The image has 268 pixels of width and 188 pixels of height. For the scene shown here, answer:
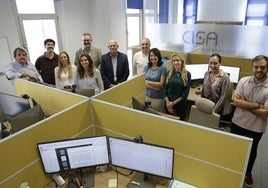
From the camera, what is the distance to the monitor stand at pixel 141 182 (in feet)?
5.64

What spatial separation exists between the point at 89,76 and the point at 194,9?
4163 millimetres

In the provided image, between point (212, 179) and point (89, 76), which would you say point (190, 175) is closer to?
point (212, 179)

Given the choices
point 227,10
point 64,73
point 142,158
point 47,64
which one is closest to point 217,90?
point 142,158

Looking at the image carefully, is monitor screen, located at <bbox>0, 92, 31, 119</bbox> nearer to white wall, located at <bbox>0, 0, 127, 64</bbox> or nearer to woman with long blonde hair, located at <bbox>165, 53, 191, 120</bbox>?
woman with long blonde hair, located at <bbox>165, 53, 191, 120</bbox>

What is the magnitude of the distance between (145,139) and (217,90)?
1.41m

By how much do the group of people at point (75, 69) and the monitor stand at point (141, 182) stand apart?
129cm

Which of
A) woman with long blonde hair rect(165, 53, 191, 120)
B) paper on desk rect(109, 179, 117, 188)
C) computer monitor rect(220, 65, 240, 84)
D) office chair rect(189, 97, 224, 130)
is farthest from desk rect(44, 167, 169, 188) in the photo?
computer monitor rect(220, 65, 240, 84)

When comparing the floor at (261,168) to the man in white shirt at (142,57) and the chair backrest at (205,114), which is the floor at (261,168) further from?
the man in white shirt at (142,57)

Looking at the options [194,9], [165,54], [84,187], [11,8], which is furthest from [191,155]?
[194,9]

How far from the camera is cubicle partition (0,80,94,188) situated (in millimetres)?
1484

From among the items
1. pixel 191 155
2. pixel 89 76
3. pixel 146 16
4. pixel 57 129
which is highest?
pixel 146 16

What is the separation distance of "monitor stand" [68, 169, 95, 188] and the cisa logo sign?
4.09 m

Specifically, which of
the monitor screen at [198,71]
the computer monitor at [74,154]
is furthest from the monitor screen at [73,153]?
the monitor screen at [198,71]

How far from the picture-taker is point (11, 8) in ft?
14.3
